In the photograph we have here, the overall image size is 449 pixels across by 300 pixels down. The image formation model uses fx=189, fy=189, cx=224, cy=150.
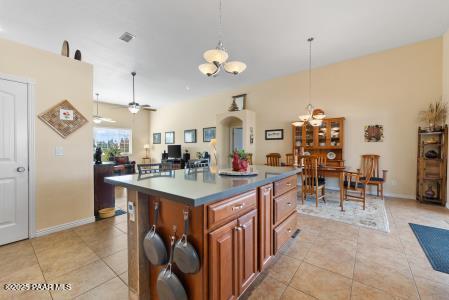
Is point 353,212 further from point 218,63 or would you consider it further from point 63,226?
point 63,226

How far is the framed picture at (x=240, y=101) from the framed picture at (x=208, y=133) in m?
1.40

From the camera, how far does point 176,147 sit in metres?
8.20

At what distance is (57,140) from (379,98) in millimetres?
6110

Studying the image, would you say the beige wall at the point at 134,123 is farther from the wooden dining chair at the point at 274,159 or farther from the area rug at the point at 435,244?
the area rug at the point at 435,244

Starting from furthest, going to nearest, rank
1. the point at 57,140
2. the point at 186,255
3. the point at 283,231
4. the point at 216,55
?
the point at 57,140 < the point at 216,55 < the point at 283,231 < the point at 186,255

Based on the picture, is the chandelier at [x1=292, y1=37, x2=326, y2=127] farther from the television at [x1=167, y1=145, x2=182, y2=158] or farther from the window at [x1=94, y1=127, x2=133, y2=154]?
the window at [x1=94, y1=127, x2=133, y2=154]

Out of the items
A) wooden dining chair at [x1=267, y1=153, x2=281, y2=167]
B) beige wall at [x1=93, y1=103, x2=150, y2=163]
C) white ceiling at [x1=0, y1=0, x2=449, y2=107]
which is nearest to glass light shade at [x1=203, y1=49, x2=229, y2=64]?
white ceiling at [x1=0, y1=0, x2=449, y2=107]

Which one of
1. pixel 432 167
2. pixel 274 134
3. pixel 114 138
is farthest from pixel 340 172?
pixel 114 138

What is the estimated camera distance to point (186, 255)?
3.46ft

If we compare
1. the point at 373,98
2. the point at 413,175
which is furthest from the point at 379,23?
the point at 413,175

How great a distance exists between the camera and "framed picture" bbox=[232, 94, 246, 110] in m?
6.34

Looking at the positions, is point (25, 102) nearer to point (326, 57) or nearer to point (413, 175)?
point (326, 57)

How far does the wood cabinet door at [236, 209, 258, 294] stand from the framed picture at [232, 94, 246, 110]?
17.2ft

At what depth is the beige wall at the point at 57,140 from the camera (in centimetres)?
243
